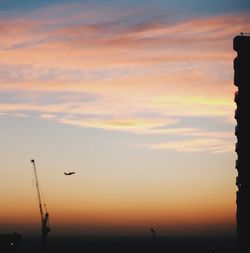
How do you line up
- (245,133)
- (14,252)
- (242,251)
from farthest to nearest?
1. (14,252)
2. (245,133)
3. (242,251)

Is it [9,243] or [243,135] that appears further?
[9,243]

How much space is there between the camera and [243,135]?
466 ft

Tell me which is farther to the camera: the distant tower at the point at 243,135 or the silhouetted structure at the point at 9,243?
the silhouetted structure at the point at 9,243

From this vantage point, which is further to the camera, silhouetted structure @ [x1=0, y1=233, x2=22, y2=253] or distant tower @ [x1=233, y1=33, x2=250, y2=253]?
silhouetted structure @ [x1=0, y1=233, x2=22, y2=253]

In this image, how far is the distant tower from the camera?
5359 inches

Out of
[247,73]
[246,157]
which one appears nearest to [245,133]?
[246,157]

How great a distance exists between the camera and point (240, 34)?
142000mm

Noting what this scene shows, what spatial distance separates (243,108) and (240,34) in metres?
19.6

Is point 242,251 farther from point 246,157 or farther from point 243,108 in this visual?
point 243,108

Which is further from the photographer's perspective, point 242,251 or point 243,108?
point 243,108

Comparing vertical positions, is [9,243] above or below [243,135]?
below

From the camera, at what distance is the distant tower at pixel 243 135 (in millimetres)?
136125

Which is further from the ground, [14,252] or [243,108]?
[243,108]

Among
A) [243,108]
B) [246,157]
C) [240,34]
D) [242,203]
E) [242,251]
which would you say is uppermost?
[240,34]
